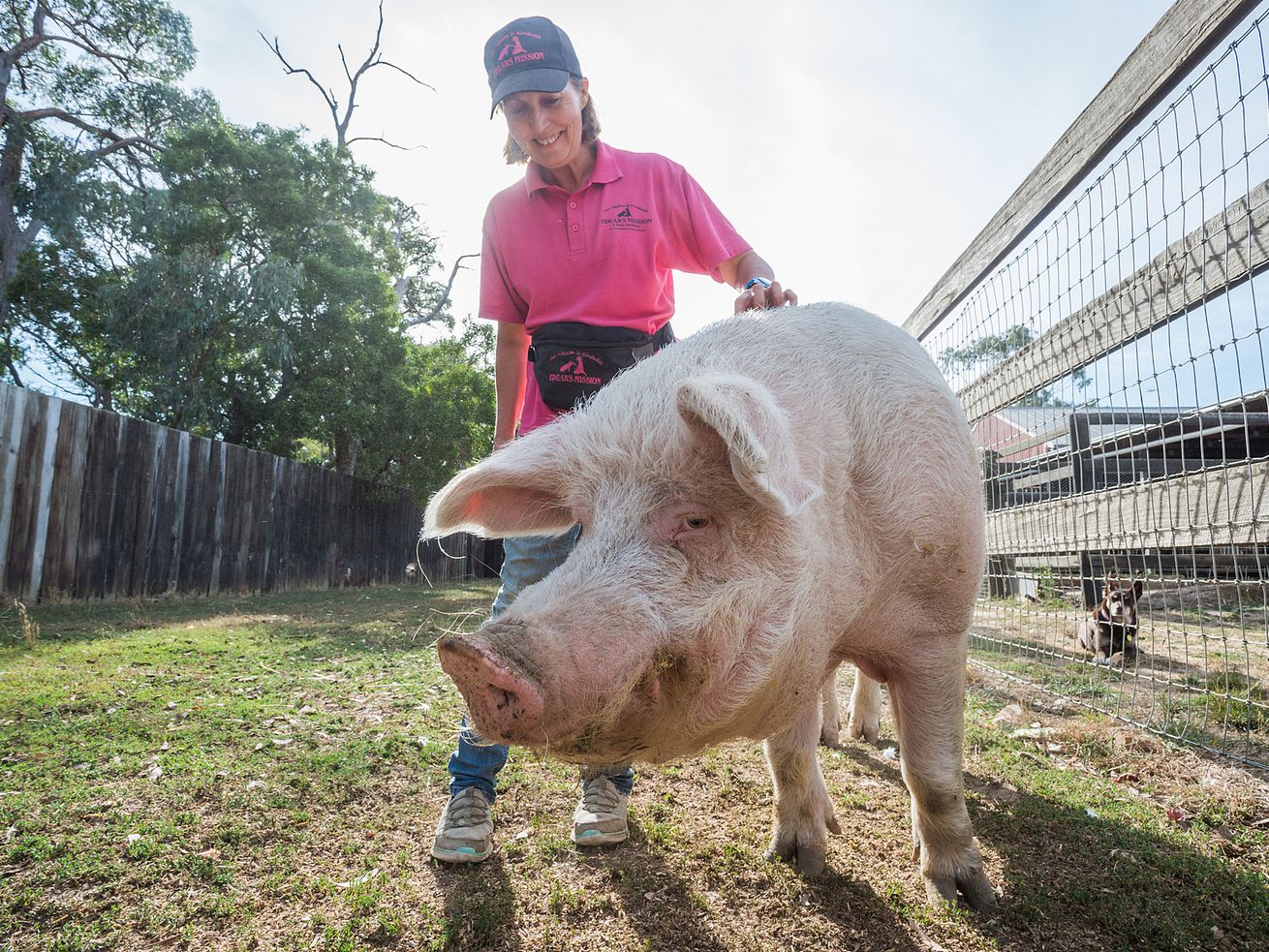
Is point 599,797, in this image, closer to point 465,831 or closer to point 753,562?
point 465,831

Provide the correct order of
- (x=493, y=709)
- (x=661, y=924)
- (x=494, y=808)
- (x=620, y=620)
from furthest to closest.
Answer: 1. (x=494, y=808)
2. (x=661, y=924)
3. (x=620, y=620)
4. (x=493, y=709)

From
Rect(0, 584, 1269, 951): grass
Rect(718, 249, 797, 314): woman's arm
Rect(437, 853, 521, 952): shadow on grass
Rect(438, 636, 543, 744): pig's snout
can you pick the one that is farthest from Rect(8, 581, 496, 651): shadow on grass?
Rect(438, 636, 543, 744): pig's snout

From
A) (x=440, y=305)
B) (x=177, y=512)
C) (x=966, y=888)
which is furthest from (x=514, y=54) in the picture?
(x=440, y=305)

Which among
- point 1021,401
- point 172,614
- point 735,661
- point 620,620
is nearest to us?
point 620,620

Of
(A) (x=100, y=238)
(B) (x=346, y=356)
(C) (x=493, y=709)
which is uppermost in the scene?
(A) (x=100, y=238)

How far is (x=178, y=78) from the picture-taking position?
18531mm

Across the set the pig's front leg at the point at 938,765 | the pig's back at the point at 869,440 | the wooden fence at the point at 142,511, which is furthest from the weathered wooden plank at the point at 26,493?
the pig's front leg at the point at 938,765

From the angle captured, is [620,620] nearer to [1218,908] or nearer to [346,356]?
[1218,908]

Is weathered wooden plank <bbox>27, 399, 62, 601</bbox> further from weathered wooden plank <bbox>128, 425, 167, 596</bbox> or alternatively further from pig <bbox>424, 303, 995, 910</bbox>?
pig <bbox>424, 303, 995, 910</bbox>

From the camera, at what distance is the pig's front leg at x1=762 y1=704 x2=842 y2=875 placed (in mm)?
2471

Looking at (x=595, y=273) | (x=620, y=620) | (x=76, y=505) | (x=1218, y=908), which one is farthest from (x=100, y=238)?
(x=1218, y=908)

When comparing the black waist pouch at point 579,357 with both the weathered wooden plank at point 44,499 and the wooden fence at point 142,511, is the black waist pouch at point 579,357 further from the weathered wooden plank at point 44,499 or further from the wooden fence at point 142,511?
the weathered wooden plank at point 44,499

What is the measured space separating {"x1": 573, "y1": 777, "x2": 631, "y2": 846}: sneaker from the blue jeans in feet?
0.19

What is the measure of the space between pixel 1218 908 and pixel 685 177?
10.1ft
